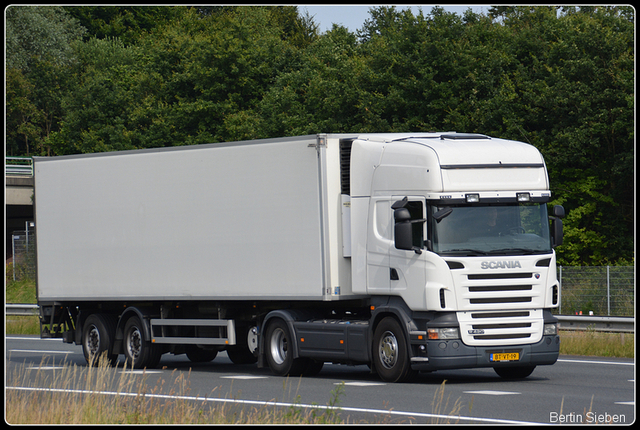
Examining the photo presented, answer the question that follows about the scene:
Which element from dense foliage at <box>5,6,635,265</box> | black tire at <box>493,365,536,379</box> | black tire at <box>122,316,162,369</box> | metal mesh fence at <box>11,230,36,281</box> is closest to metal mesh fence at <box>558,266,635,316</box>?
dense foliage at <box>5,6,635,265</box>

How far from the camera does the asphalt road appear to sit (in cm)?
1109

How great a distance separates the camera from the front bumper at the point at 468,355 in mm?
14031

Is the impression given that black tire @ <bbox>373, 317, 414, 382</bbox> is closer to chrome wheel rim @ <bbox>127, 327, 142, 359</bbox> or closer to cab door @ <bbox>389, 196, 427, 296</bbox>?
cab door @ <bbox>389, 196, 427, 296</bbox>

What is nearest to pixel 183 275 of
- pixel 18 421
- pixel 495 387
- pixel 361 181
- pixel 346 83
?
pixel 361 181

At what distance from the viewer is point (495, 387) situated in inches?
560

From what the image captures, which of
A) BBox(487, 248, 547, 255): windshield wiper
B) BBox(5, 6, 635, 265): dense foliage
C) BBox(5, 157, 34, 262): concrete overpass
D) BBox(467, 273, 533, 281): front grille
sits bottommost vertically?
BBox(467, 273, 533, 281): front grille

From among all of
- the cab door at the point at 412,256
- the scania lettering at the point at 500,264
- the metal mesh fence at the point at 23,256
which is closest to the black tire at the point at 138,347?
the cab door at the point at 412,256

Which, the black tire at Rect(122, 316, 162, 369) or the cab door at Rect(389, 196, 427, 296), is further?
the black tire at Rect(122, 316, 162, 369)

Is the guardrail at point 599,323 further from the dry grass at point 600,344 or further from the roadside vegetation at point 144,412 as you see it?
the roadside vegetation at point 144,412

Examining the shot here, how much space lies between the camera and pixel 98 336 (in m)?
19.3

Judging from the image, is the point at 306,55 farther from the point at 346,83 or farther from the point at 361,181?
the point at 361,181

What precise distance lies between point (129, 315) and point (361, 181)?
5770 mm

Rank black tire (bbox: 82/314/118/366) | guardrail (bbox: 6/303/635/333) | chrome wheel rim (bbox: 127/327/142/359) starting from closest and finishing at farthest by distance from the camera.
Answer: chrome wheel rim (bbox: 127/327/142/359) < black tire (bbox: 82/314/118/366) < guardrail (bbox: 6/303/635/333)

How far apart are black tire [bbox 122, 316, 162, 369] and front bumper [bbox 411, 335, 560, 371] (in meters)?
5.88
